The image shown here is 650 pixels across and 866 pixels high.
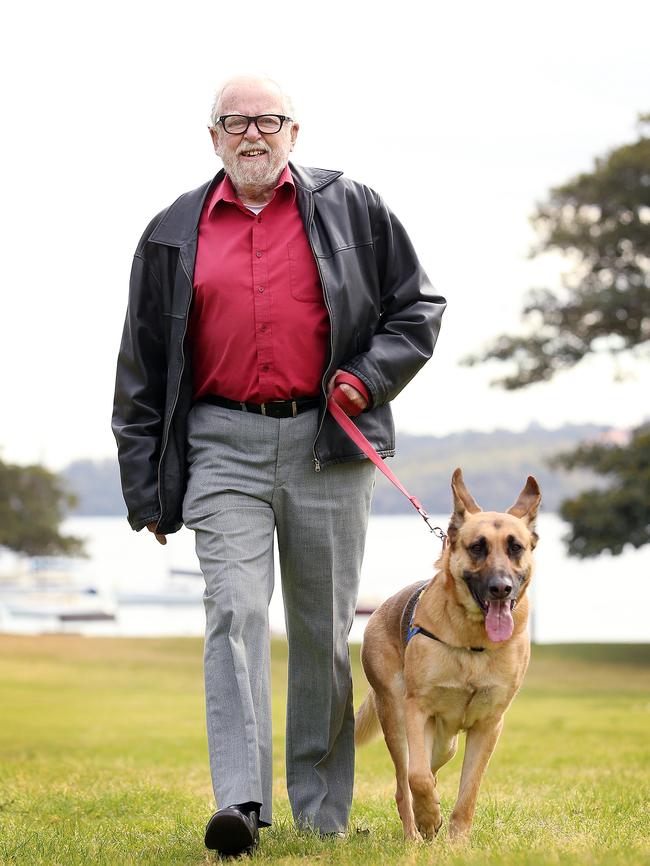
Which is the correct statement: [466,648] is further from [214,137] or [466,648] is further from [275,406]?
[214,137]

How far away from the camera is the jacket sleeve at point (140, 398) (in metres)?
4.91

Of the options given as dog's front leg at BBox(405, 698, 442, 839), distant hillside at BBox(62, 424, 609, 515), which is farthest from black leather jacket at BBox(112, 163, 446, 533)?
distant hillside at BBox(62, 424, 609, 515)

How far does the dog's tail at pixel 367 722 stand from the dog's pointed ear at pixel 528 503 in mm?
1084

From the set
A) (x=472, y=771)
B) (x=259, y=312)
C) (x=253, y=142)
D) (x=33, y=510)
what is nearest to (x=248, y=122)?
(x=253, y=142)

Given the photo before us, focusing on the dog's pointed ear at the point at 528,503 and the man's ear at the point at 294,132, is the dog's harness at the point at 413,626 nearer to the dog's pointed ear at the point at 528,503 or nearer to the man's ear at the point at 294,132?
the dog's pointed ear at the point at 528,503

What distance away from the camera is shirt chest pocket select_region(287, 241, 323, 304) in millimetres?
4758

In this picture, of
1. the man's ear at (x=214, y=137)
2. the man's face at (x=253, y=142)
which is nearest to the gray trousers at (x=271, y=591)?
the man's face at (x=253, y=142)

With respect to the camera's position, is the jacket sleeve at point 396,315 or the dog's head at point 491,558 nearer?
the dog's head at point 491,558

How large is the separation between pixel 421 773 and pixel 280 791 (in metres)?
2.77

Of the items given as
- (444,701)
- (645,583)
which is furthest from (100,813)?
(645,583)

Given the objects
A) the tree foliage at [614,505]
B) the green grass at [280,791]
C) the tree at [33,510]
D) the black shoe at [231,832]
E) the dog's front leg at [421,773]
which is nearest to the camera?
the black shoe at [231,832]

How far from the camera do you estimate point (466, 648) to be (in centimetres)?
464

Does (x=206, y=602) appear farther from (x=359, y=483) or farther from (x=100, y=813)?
(x=100, y=813)

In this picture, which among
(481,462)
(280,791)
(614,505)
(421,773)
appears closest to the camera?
(421,773)
